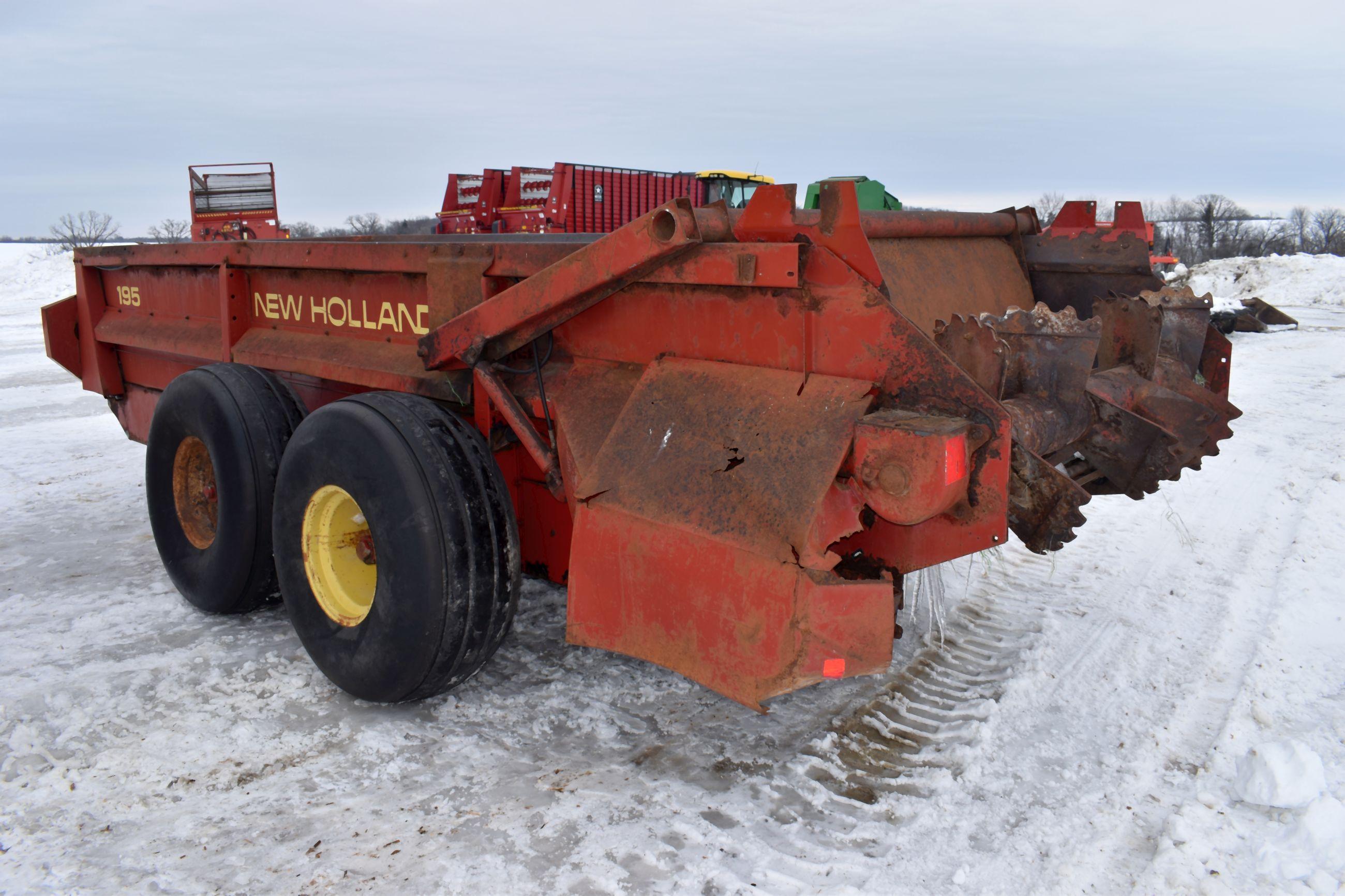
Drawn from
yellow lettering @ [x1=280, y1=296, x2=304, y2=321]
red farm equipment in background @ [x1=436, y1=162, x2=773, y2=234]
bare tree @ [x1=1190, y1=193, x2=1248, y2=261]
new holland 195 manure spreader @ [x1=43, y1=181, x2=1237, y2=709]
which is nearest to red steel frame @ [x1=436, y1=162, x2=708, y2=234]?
red farm equipment in background @ [x1=436, y1=162, x2=773, y2=234]

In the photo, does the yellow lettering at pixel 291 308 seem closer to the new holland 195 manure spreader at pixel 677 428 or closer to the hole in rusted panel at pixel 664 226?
the new holland 195 manure spreader at pixel 677 428

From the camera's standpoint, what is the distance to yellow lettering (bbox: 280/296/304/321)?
3.89 meters

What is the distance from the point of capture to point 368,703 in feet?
10.1

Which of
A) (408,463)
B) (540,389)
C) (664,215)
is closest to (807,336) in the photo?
(664,215)

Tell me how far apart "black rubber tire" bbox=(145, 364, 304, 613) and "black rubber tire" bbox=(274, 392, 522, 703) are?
56cm

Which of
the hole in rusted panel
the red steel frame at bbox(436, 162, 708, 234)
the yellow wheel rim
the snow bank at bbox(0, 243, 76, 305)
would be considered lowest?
the yellow wheel rim

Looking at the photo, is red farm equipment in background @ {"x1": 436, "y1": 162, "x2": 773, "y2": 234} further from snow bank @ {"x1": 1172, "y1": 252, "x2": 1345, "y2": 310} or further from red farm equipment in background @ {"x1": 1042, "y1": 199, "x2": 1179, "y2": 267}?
snow bank @ {"x1": 1172, "y1": 252, "x2": 1345, "y2": 310}

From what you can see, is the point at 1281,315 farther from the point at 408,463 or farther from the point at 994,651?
the point at 408,463

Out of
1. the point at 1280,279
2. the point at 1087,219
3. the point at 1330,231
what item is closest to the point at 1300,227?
the point at 1330,231

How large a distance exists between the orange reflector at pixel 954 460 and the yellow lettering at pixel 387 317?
212 cm

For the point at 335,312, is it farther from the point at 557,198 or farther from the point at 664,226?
the point at 557,198

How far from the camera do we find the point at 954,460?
2.10 m

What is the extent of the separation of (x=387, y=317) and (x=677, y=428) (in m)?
1.49

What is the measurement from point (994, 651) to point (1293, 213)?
1966 inches
